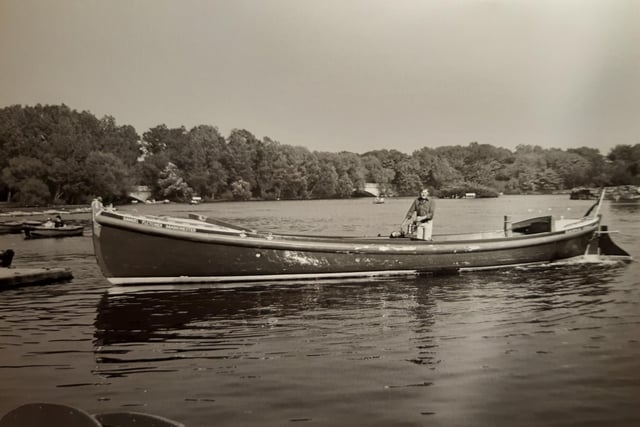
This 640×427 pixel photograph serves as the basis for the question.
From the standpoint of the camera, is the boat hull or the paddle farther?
the boat hull

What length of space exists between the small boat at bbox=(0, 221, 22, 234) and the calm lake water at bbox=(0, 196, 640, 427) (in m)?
0.23

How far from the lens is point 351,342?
4.62 meters

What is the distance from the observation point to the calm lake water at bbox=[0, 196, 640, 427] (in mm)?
3412

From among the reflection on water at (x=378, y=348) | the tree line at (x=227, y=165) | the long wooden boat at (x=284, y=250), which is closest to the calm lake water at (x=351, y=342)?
the reflection on water at (x=378, y=348)

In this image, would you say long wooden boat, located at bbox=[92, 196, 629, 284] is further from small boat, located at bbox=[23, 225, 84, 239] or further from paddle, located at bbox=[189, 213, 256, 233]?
small boat, located at bbox=[23, 225, 84, 239]

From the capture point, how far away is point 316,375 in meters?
3.87

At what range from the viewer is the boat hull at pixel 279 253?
270 inches

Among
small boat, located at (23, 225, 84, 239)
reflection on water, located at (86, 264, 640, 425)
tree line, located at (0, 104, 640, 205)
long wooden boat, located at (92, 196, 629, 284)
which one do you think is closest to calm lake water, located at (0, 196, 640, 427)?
reflection on water, located at (86, 264, 640, 425)

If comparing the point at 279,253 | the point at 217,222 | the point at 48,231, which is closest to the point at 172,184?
the point at 217,222

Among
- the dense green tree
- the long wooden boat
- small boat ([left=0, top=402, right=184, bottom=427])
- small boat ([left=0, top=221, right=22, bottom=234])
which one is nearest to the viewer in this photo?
small boat ([left=0, top=402, right=184, bottom=427])

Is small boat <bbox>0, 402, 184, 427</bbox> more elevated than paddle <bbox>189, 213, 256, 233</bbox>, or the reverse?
paddle <bbox>189, 213, 256, 233</bbox>

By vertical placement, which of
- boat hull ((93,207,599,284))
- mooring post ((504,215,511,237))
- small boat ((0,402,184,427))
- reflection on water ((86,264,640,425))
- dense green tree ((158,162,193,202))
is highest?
dense green tree ((158,162,193,202))

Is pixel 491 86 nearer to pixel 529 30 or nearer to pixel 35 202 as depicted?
pixel 529 30

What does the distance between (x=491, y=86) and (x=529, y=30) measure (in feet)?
1.58
